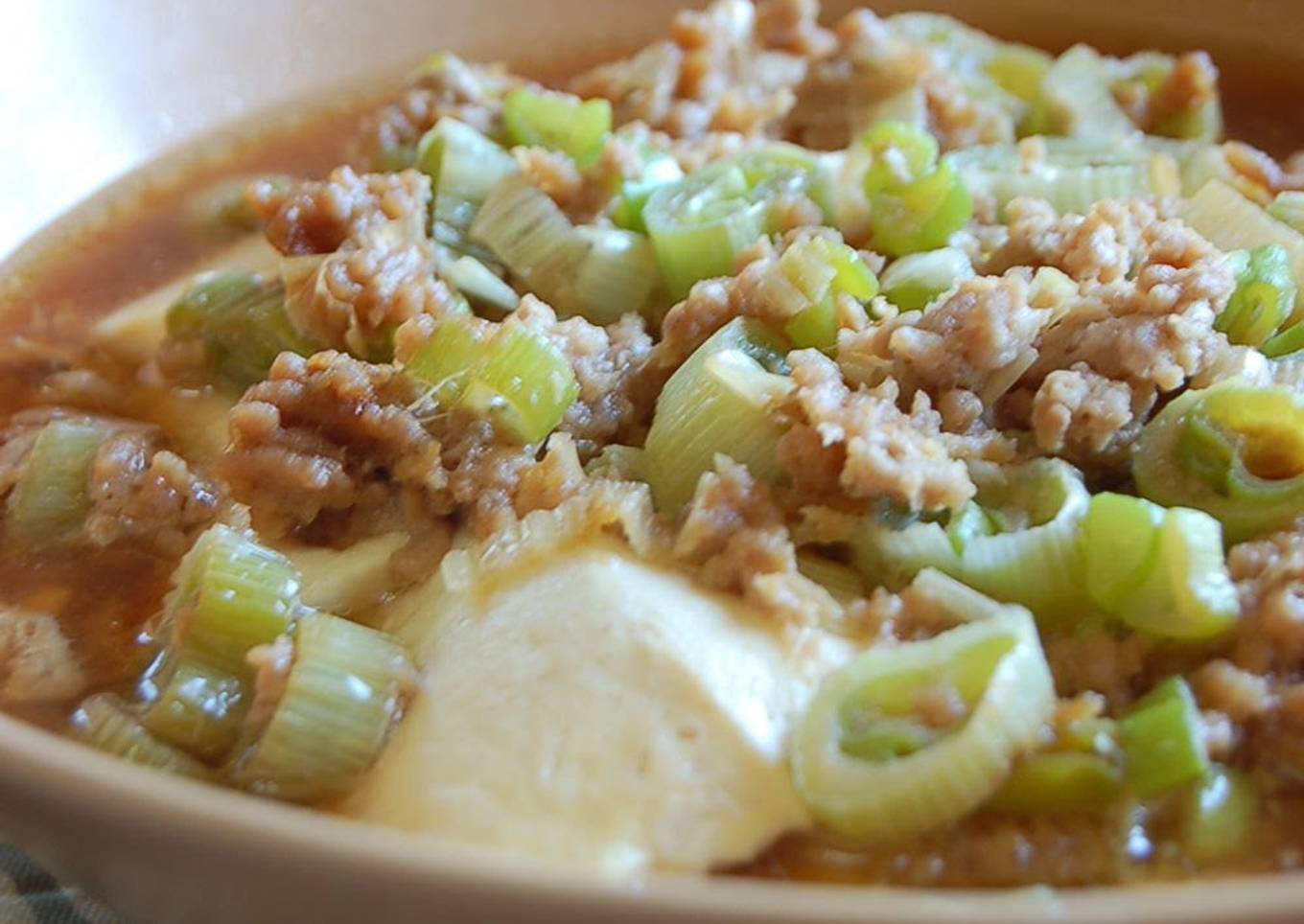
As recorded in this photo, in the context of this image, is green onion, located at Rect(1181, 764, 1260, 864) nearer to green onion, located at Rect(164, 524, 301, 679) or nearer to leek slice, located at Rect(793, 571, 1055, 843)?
leek slice, located at Rect(793, 571, 1055, 843)

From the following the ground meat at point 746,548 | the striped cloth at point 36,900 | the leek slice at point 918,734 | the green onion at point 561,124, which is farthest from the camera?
the green onion at point 561,124

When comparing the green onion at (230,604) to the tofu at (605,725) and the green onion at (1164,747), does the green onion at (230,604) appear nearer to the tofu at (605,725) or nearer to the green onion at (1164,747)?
the tofu at (605,725)

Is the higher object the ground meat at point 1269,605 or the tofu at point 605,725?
the tofu at point 605,725

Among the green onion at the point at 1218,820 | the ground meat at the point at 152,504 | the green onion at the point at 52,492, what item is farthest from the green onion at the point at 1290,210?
the green onion at the point at 52,492

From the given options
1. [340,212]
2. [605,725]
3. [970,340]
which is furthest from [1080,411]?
[340,212]

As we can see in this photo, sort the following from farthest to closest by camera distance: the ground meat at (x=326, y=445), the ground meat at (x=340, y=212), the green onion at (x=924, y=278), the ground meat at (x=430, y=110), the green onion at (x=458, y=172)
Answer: the ground meat at (x=430, y=110) → the green onion at (x=458, y=172) → the ground meat at (x=340, y=212) → the green onion at (x=924, y=278) → the ground meat at (x=326, y=445)

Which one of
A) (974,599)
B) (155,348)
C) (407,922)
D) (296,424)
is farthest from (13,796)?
(155,348)
